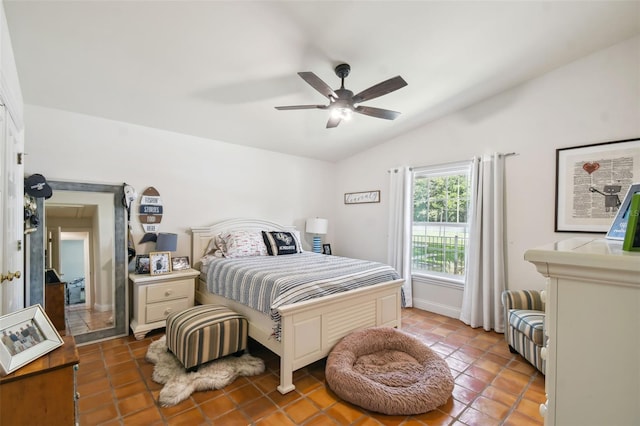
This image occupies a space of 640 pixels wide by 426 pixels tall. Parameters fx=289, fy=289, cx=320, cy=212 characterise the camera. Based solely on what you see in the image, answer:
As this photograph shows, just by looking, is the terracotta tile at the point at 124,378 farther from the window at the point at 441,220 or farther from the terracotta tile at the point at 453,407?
the window at the point at 441,220

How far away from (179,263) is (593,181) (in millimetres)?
4395

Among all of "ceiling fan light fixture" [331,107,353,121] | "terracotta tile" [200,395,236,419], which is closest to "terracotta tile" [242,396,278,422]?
"terracotta tile" [200,395,236,419]

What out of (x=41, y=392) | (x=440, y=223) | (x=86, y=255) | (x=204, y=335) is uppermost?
(x=440, y=223)

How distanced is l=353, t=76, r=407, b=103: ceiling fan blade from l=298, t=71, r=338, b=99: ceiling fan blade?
8.6 inches

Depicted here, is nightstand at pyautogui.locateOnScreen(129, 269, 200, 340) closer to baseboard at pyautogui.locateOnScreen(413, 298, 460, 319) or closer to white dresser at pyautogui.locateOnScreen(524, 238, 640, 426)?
baseboard at pyautogui.locateOnScreen(413, 298, 460, 319)

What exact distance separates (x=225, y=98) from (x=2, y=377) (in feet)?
8.54

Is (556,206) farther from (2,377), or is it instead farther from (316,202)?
(2,377)

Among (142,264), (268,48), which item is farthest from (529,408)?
(142,264)

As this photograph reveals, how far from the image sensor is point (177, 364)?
2.39 meters

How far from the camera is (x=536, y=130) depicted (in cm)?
311

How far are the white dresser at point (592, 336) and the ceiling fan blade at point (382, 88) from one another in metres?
1.77

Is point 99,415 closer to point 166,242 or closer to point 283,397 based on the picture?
point 283,397

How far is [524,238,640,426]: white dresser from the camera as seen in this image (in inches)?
23.4

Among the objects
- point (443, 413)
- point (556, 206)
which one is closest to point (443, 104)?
point (556, 206)
